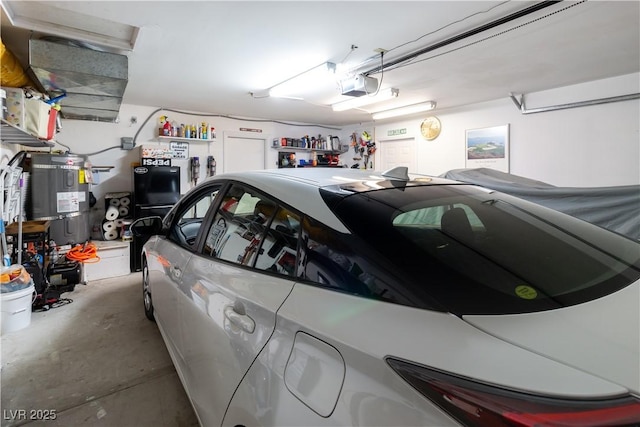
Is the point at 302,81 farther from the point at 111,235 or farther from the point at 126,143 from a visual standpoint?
the point at 111,235

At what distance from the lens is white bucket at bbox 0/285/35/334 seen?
2770 millimetres

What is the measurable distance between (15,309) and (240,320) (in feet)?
9.91

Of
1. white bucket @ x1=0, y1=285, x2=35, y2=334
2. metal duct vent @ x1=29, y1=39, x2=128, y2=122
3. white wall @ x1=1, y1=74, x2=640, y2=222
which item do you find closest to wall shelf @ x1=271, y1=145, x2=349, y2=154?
white wall @ x1=1, y1=74, x2=640, y2=222

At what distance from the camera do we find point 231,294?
119 cm

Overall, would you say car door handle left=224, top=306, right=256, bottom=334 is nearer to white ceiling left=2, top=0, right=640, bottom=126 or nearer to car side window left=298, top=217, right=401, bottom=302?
car side window left=298, top=217, right=401, bottom=302

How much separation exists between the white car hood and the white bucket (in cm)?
372

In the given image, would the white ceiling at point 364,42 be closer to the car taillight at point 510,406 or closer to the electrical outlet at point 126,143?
the electrical outlet at point 126,143

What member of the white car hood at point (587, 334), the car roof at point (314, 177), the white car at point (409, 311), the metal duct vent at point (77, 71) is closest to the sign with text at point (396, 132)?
the metal duct vent at point (77, 71)

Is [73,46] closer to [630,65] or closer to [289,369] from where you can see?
[289,369]

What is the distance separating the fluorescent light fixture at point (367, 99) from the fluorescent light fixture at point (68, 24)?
274cm

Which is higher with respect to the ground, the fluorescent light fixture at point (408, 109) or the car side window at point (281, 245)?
the fluorescent light fixture at point (408, 109)

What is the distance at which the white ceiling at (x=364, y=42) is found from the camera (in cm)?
218

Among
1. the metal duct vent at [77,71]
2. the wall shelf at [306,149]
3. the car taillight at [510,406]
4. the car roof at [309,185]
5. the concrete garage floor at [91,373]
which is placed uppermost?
the metal duct vent at [77,71]

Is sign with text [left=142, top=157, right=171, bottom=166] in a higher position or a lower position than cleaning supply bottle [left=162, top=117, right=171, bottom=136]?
lower
